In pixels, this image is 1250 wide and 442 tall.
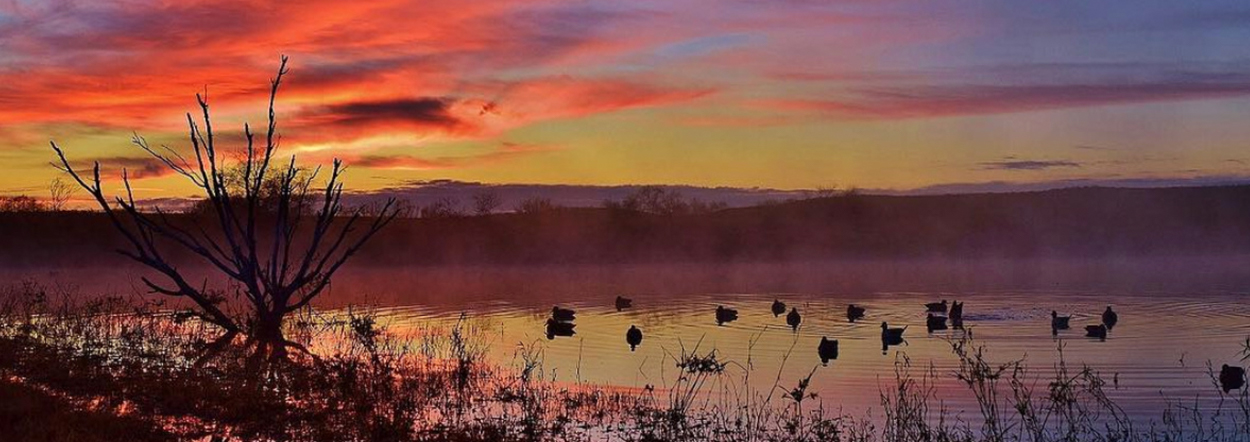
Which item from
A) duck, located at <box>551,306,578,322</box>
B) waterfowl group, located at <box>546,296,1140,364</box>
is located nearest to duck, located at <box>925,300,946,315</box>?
waterfowl group, located at <box>546,296,1140,364</box>

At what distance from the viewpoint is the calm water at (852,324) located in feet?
73.9

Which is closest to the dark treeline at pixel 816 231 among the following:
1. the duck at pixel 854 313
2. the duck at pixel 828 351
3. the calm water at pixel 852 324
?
the calm water at pixel 852 324

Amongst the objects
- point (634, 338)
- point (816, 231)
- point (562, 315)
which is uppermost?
point (816, 231)

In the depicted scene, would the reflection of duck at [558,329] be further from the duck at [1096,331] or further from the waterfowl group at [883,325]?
the duck at [1096,331]

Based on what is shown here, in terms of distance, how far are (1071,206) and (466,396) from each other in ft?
345

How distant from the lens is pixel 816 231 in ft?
345

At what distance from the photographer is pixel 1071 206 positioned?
373 feet

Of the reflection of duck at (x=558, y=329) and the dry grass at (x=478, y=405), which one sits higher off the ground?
the reflection of duck at (x=558, y=329)

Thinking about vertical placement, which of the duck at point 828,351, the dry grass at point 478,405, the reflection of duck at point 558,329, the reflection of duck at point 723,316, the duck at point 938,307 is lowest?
the dry grass at point 478,405

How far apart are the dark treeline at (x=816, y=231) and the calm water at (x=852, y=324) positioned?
32436 mm

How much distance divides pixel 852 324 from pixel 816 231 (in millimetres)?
72702

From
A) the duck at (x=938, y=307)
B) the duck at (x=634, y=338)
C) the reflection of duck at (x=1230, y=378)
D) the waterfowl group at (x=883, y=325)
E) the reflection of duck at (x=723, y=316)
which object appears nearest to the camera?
the reflection of duck at (x=1230, y=378)

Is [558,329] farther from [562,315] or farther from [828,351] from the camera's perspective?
[828,351]

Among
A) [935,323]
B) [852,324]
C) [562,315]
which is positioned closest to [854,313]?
[852,324]
